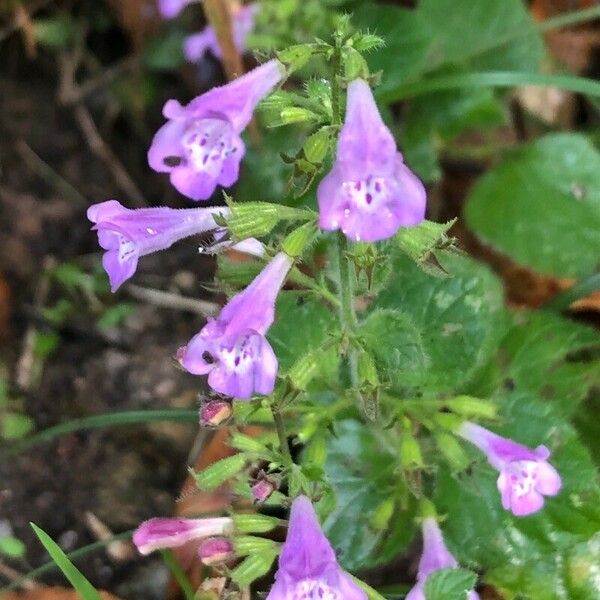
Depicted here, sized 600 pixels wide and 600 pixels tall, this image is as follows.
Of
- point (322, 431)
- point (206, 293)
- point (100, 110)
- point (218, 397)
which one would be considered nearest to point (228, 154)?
point (218, 397)

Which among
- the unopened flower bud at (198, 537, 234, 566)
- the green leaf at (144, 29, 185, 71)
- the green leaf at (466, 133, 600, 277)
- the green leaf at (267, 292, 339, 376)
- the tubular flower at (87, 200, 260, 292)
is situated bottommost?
→ the green leaf at (466, 133, 600, 277)

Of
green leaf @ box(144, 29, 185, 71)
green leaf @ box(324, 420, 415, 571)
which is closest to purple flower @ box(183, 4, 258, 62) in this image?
green leaf @ box(144, 29, 185, 71)

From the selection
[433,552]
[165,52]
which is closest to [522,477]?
[433,552]

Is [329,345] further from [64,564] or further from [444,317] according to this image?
[64,564]

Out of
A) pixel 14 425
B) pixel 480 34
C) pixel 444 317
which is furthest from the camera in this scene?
pixel 480 34

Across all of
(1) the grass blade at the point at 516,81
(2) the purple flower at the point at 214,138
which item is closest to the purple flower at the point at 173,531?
(2) the purple flower at the point at 214,138

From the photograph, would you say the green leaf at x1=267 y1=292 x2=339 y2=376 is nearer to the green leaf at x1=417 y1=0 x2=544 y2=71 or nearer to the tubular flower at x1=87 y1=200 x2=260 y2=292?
the tubular flower at x1=87 y1=200 x2=260 y2=292

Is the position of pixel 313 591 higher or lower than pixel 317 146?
lower

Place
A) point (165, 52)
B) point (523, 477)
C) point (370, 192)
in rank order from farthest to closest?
1. point (165, 52)
2. point (523, 477)
3. point (370, 192)
